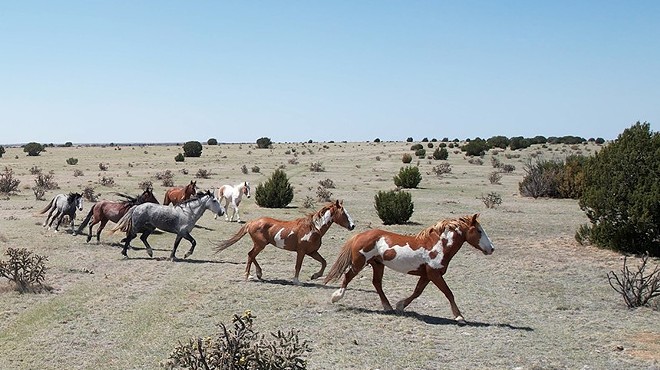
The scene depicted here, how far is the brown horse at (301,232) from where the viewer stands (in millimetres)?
12344

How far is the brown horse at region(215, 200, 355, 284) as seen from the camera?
40.5ft

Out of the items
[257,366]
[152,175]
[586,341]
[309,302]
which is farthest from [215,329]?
[152,175]

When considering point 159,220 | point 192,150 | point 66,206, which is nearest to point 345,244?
point 159,220

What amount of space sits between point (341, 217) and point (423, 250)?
7.91 feet

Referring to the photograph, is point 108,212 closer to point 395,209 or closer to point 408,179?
point 395,209

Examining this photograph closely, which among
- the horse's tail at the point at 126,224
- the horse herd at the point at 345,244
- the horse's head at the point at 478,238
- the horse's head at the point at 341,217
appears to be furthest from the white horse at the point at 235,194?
the horse's head at the point at 478,238

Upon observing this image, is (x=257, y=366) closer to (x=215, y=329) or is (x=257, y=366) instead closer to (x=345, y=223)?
(x=215, y=329)

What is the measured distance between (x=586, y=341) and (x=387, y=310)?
10.2ft

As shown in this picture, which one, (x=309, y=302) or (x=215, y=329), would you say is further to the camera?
(x=309, y=302)

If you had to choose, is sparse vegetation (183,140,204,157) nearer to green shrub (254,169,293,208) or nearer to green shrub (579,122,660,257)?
green shrub (254,169,293,208)

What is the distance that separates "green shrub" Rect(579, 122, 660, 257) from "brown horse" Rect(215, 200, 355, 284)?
826 centimetres

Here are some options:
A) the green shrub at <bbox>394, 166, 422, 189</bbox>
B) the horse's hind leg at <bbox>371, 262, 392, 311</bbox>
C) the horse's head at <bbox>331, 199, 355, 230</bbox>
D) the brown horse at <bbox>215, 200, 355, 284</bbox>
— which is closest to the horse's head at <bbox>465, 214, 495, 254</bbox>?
the horse's hind leg at <bbox>371, 262, 392, 311</bbox>

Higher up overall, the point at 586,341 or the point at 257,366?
the point at 257,366

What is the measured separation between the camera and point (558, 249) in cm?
1708
